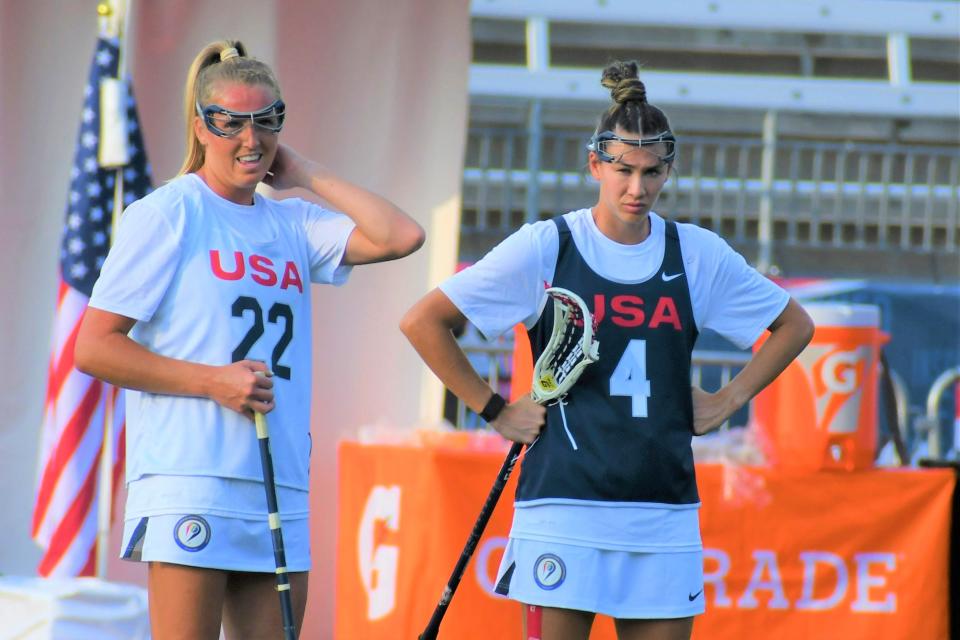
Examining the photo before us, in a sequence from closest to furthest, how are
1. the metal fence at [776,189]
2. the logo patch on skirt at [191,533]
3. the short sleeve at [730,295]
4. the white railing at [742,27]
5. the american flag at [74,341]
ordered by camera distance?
the logo patch on skirt at [191,533] → the short sleeve at [730,295] → the american flag at [74,341] → the white railing at [742,27] → the metal fence at [776,189]

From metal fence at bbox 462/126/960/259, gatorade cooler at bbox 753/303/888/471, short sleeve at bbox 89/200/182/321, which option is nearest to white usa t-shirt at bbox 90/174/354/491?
short sleeve at bbox 89/200/182/321

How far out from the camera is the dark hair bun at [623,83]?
3.11 meters

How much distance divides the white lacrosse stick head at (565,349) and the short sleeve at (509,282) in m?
0.07

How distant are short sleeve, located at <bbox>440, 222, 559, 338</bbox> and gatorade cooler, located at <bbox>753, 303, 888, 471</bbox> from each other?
1.80 m

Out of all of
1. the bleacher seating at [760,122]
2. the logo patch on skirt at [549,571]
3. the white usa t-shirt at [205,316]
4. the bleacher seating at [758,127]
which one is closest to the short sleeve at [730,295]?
the logo patch on skirt at [549,571]

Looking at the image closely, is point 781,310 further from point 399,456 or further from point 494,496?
point 399,456

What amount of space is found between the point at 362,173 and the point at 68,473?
5.44 ft

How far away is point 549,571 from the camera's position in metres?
2.90

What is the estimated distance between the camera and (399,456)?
470cm

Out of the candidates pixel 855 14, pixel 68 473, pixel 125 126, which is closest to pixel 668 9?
pixel 855 14

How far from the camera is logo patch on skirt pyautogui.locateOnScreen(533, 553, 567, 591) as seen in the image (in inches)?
114

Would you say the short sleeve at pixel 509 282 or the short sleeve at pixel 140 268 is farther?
the short sleeve at pixel 509 282

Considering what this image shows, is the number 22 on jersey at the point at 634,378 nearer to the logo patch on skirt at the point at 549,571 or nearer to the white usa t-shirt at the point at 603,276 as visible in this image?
the white usa t-shirt at the point at 603,276

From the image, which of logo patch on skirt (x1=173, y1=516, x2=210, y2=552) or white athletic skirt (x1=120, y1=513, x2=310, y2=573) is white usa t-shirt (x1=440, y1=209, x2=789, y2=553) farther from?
logo patch on skirt (x1=173, y1=516, x2=210, y2=552)
